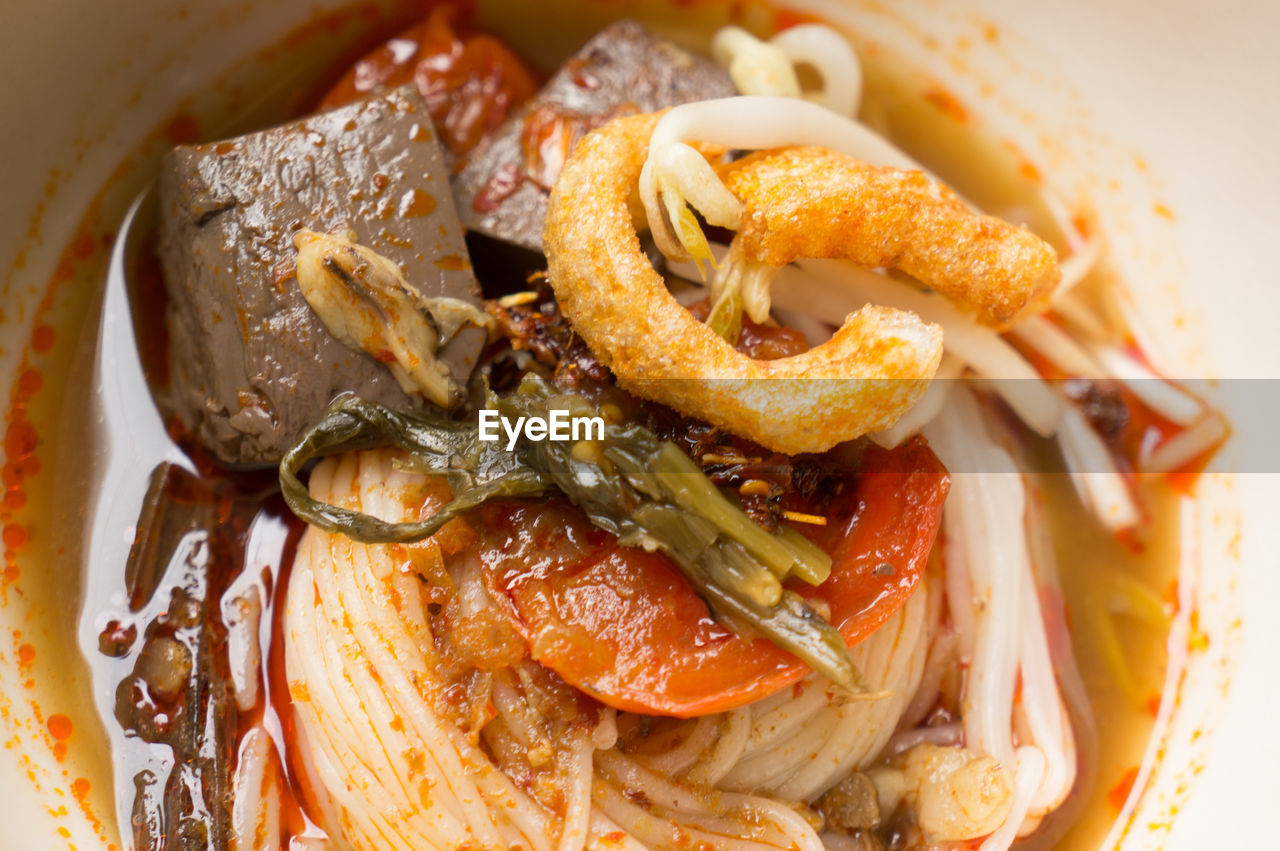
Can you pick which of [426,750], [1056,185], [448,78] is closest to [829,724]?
[426,750]

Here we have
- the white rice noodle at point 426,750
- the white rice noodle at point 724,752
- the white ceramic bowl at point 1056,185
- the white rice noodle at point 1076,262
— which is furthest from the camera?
the white rice noodle at point 1076,262

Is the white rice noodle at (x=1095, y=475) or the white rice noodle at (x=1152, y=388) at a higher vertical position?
the white rice noodle at (x=1152, y=388)

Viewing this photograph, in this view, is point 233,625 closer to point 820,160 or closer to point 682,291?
point 682,291

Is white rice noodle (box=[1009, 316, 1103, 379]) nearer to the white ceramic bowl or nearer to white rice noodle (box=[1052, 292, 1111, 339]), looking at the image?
white rice noodle (box=[1052, 292, 1111, 339])

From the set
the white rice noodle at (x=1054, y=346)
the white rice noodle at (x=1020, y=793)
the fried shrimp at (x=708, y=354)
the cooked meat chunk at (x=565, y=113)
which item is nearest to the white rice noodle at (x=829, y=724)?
the white rice noodle at (x=1020, y=793)

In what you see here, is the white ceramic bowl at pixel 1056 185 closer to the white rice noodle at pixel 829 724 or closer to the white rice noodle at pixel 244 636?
the white rice noodle at pixel 244 636

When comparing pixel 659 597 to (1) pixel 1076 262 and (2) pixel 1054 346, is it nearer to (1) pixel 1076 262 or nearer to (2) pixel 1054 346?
(2) pixel 1054 346

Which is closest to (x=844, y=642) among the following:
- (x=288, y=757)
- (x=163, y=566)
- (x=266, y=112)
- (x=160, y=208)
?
(x=288, y=757)
